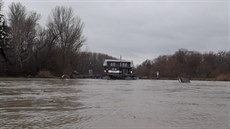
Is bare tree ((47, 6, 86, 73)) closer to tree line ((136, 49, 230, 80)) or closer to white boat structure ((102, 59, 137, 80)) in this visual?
white boat structure ((102, 59, 137, 80))

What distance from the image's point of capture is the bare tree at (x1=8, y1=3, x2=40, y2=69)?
72.4m

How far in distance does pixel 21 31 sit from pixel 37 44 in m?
7.96

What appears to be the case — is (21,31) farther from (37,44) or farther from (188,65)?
(188,65)

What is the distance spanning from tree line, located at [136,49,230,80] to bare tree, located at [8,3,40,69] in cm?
5148

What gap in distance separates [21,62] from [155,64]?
74.8 meters

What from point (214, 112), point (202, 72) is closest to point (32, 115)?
point (214, 112)

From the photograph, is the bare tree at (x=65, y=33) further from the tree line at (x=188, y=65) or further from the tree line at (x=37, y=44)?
the tree line at (x=188, y=65)

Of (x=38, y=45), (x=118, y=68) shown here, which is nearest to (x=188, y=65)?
(x=118, y=68)

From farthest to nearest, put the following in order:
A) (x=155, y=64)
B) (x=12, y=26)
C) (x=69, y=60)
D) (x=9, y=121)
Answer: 1. (x=155, y=64)
2. (x=69, y=60)
3. (x=12, y=26)
4. (x=9, y=121)

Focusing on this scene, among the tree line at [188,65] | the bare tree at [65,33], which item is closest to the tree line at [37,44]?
the bare tree at [65,33]

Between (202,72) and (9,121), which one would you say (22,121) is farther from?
(202,72)

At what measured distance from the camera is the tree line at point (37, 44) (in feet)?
238

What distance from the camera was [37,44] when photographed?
80062mm

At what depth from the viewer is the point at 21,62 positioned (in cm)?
7412
